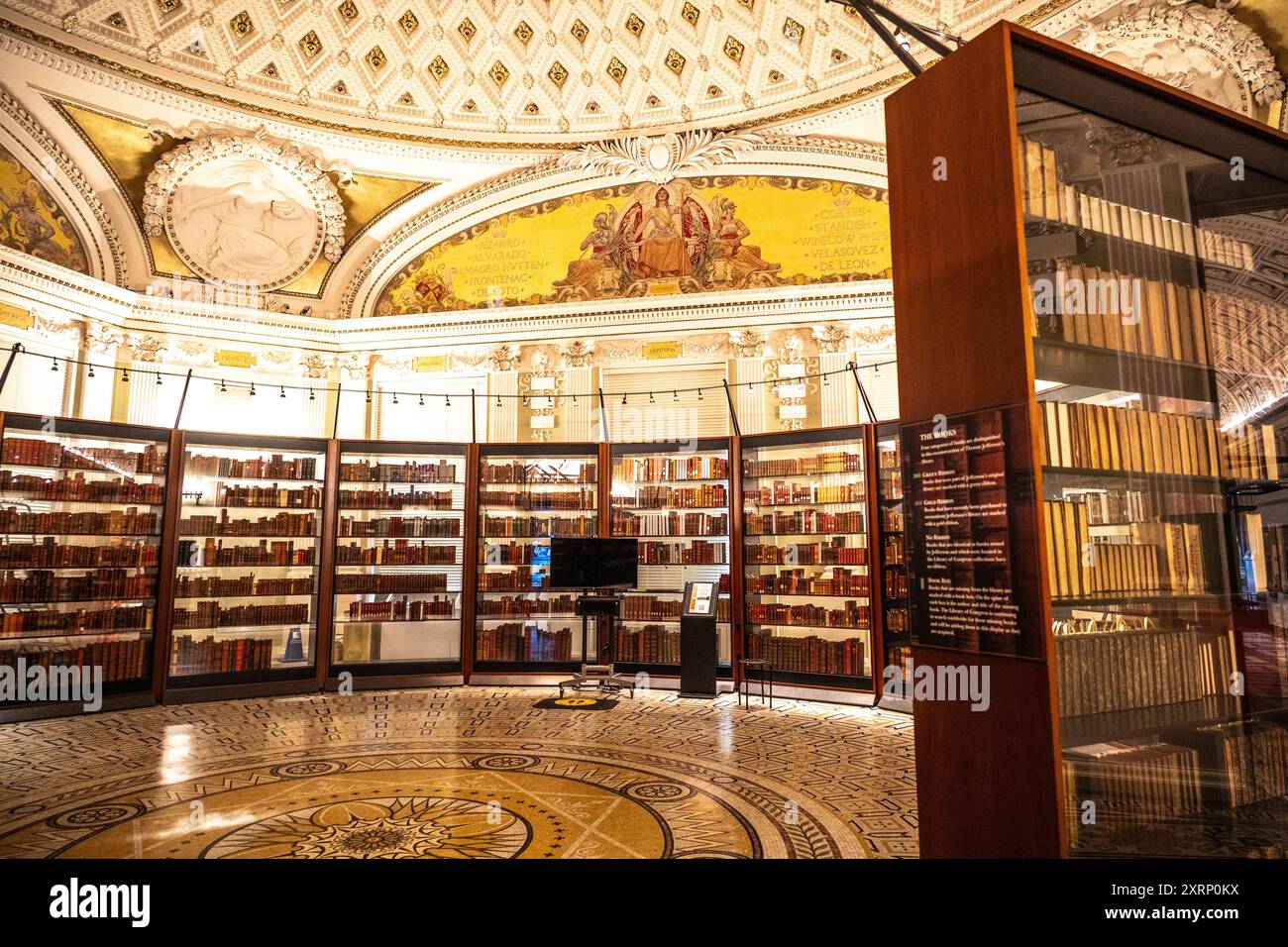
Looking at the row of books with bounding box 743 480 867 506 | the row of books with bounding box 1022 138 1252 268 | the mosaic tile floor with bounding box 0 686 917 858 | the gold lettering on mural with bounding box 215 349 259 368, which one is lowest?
the mosaic tile floor with bounding box 0 686 917 858

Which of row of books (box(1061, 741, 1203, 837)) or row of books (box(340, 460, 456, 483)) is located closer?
row of books (box(1061, 741, 1203, 837))

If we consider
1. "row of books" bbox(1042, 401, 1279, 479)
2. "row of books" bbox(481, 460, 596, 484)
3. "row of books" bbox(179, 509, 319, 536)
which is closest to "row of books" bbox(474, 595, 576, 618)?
"row of books" bbox(481, 460, 596, 484)

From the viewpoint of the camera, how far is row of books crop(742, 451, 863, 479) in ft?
25.7

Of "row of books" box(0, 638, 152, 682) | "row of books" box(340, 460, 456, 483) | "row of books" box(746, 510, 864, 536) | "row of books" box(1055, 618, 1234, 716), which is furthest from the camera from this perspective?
"row of books" box(340, 460, 456, 483)

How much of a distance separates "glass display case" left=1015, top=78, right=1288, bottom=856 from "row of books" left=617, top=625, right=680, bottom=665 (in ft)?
19.3

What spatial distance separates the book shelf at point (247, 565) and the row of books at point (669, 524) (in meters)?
3.56

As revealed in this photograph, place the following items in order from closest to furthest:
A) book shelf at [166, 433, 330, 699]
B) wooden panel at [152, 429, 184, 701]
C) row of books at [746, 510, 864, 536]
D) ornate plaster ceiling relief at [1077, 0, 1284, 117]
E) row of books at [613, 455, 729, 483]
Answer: ornate plaster ceiling relief at [1077, 0, 1284, 117] < wooden panel at [152, 429, 184, 701] < row of books at [746, 510, 864, 536] < book shelf at [166, 433, 330, 699] < row of books at [613, 455, 729, 483]

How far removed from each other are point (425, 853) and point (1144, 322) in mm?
4163

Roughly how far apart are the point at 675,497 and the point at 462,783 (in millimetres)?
4727

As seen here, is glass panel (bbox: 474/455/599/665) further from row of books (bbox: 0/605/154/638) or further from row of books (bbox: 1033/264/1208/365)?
row of books (bbox: 1033/264/1208/365)

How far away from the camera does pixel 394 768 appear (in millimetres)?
5117

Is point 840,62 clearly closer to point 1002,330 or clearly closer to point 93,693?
point 1002,330

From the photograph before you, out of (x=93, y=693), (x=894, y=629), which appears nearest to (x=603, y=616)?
(x=894, y=629)

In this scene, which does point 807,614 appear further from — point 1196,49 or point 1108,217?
point 1196,49
